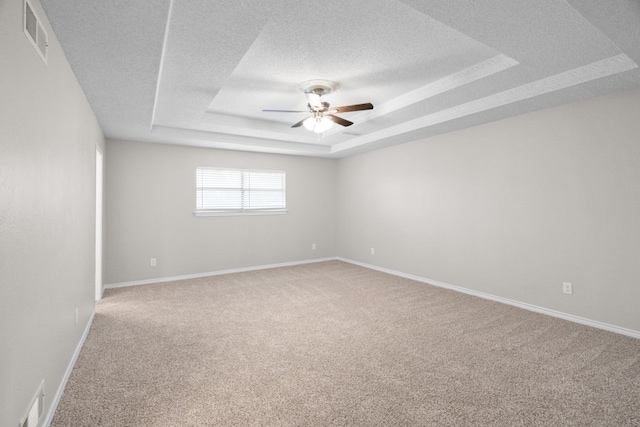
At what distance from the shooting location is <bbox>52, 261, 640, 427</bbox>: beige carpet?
1.81m

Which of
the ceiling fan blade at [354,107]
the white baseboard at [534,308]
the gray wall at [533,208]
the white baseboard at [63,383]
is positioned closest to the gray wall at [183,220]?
the gray wall at [533,208]

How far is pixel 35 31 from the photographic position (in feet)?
5.03

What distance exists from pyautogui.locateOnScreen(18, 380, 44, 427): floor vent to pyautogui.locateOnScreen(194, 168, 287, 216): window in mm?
3819

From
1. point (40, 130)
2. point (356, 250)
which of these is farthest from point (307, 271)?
point (40, 130)

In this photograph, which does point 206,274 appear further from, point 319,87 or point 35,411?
point 35,411

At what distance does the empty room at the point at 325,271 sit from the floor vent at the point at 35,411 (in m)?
0.02

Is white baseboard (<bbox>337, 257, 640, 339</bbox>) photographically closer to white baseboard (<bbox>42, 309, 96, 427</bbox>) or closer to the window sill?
the window sill

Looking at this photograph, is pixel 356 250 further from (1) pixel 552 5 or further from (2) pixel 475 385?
(1) pixel 552 5

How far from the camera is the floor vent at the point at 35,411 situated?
1.42 meters

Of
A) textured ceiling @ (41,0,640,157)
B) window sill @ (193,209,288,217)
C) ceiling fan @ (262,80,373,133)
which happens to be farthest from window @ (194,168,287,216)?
ceiling fan @ (262,80,373,133)

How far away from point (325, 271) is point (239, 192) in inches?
85.3

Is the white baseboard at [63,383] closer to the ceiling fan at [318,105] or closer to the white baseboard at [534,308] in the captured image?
the ceiling fan at [318,105]

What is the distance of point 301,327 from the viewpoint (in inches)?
123

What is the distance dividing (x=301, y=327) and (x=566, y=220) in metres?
3.03
